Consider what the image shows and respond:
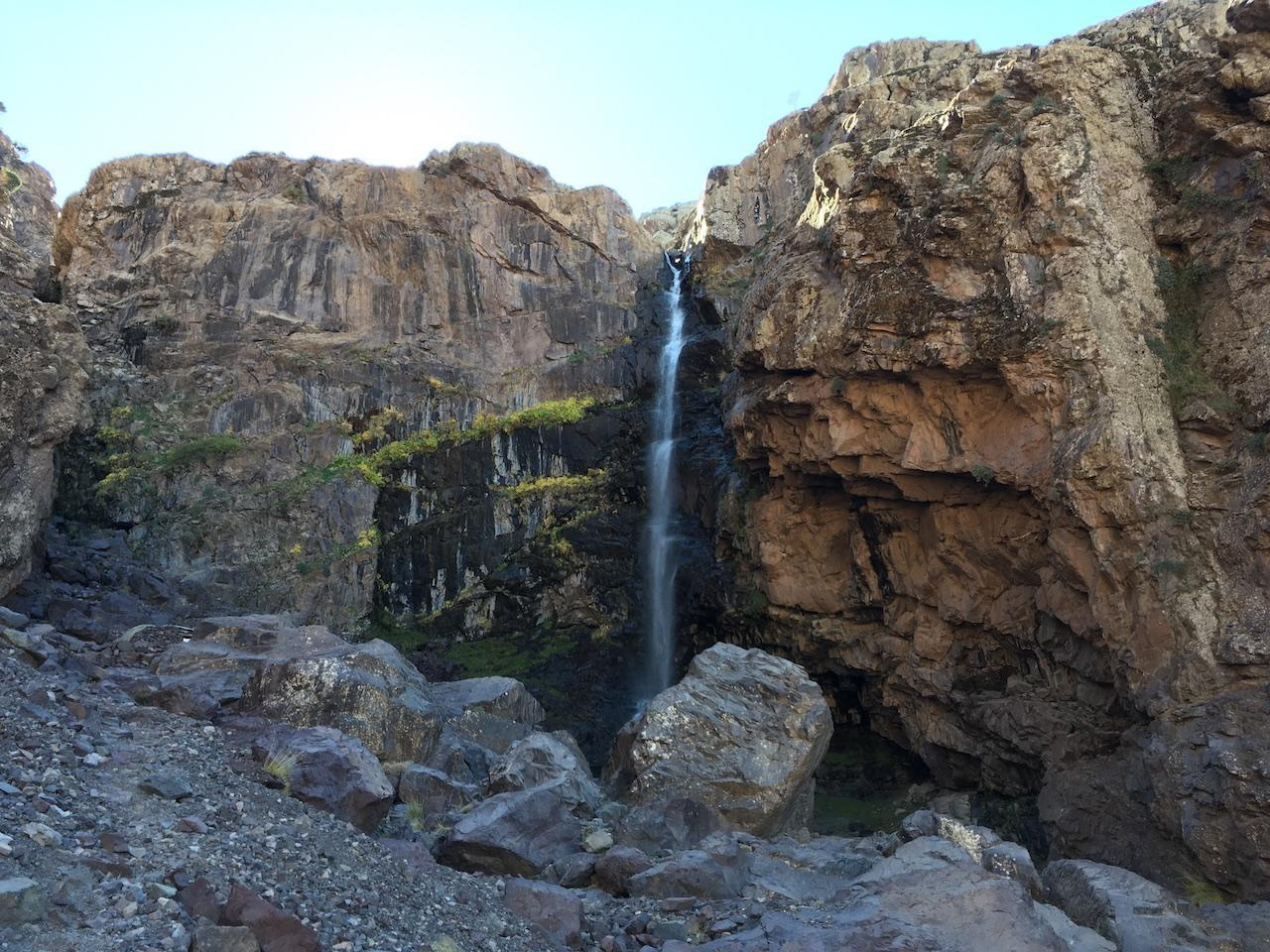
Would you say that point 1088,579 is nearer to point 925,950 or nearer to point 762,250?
point 925,950

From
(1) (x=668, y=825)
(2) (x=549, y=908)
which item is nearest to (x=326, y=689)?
(1) (x=668, y=825)

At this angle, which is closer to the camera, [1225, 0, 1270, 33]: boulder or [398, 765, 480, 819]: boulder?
[398, 765, 480, 819]: boulder

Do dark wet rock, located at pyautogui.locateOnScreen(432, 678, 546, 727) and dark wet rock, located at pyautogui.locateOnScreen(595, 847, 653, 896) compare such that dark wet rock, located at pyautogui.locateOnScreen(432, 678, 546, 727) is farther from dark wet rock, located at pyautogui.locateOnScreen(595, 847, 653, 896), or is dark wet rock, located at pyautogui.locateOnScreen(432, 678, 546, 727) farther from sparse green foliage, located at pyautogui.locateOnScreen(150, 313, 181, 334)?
sparse green foliage, located at pyautogui.locateOnScreen(150, 313, 181, 334)

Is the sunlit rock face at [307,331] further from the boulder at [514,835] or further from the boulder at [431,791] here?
the boulder at [514,835]

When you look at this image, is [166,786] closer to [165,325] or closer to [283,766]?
[283,766]

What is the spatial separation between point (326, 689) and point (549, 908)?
18.8 feet

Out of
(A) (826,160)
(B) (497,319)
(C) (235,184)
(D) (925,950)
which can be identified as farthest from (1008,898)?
(C) (235,184)

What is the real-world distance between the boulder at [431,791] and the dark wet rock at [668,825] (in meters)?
2.21

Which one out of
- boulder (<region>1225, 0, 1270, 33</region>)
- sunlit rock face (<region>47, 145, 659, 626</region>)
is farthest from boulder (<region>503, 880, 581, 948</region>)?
sunlit rock face (<region>47, 145, 659, 626</region>)

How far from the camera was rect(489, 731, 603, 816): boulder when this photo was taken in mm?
12977

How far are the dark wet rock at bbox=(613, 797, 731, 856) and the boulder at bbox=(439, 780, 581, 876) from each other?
2.64 ft

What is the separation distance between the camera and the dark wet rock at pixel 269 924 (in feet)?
21.0

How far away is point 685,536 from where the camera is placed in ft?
98.9

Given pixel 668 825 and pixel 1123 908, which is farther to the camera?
pixel 668 825
